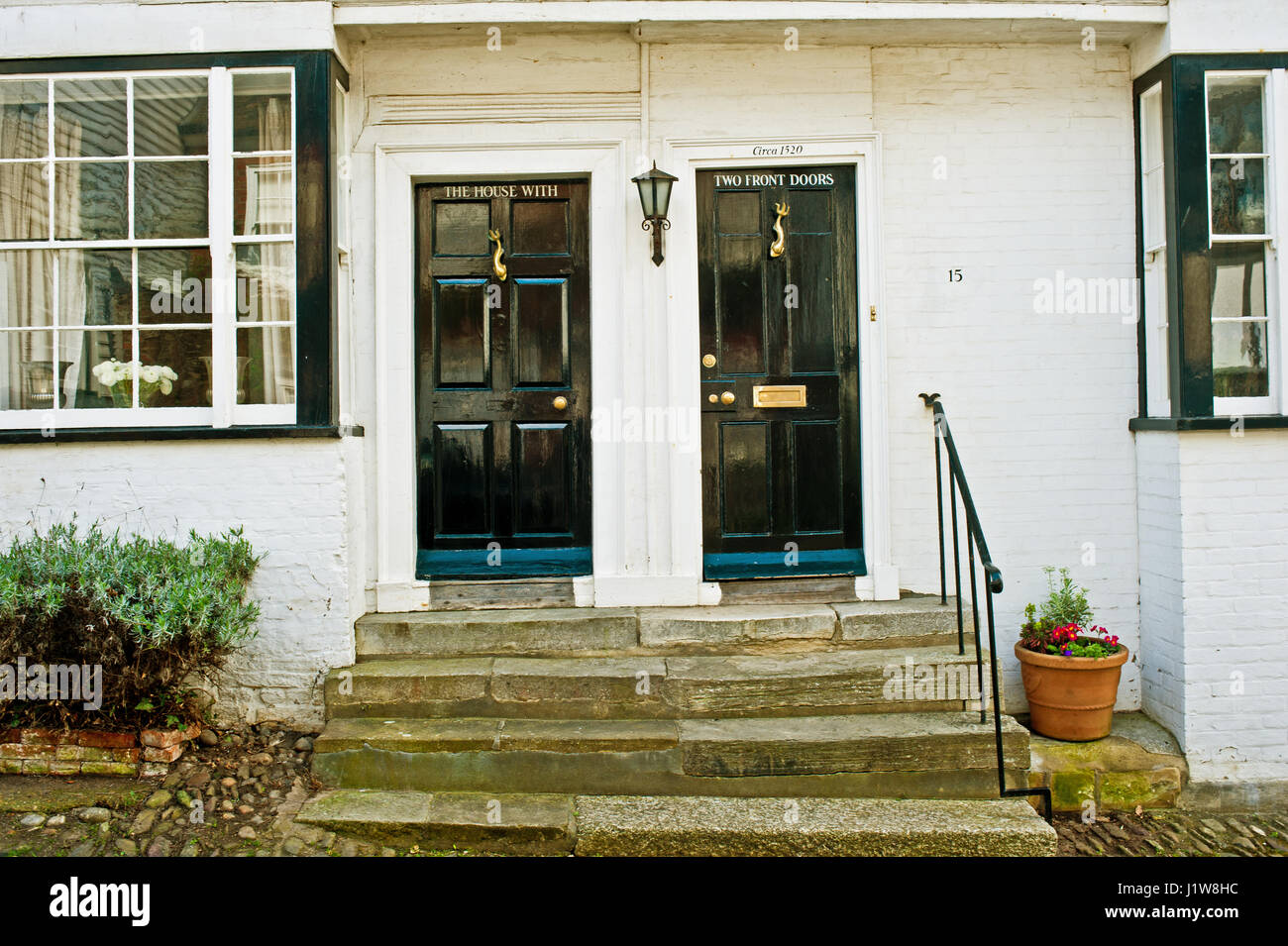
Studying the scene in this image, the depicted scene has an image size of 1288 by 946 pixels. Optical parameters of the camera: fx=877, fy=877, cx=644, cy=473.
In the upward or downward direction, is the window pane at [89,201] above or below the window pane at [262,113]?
below

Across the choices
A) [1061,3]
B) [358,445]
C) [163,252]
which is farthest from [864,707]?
[163,252]

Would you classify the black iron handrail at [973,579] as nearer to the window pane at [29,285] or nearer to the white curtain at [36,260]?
the white curtain at [36,260]

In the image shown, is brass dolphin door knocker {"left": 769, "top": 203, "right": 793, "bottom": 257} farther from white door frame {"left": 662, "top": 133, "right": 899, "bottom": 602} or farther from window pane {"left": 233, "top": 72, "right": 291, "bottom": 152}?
window pane {"left": 233, "top": 72, "right": 291, "bottom": 152}

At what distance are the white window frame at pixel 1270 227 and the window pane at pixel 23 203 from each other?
238 inches

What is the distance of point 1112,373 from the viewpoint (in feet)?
16.1

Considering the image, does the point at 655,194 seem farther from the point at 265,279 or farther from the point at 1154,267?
the point at 1154,267

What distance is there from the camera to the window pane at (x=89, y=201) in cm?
456

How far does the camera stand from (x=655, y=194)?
4629 millimetres

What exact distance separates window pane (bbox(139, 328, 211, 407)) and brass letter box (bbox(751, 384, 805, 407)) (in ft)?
→ 9.61

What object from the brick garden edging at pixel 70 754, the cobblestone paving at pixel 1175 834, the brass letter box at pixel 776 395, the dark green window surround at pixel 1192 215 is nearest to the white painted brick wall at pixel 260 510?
the brick garden edging at pixel 70 754

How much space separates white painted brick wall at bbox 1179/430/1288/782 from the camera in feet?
14.8

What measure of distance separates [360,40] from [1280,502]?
543 centimetres

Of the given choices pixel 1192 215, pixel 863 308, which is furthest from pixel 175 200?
pixel 1192 215

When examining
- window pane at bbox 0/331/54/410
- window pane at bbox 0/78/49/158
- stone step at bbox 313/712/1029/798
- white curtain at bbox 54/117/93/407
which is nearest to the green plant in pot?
stone step at bbox 313/712/1029/798
